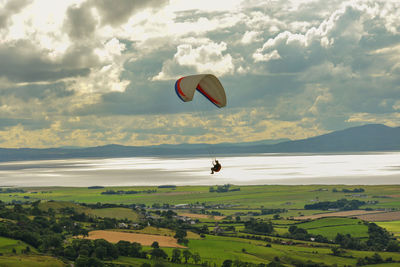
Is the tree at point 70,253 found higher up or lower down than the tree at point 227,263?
higher up

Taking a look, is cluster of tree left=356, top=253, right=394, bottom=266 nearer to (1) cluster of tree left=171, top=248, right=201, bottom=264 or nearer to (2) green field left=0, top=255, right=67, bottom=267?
(1) cluster of tree left=171, top=248, right=201, bottom=264

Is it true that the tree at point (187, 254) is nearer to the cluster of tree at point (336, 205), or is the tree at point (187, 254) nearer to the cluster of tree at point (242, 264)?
the cluster of tree at point (242, 264)

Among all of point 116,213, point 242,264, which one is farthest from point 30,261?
point 116,213

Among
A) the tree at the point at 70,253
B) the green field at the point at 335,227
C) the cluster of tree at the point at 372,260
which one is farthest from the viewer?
the green field at the point at 335,227

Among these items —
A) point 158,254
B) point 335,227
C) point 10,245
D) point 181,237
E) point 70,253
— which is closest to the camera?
point 70,253

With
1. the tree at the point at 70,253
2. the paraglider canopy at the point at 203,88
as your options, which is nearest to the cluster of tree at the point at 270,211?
the tree at the point at 70,253

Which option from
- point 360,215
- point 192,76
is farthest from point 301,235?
point 192,76

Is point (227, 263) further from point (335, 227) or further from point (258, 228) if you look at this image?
point (335, 227)
